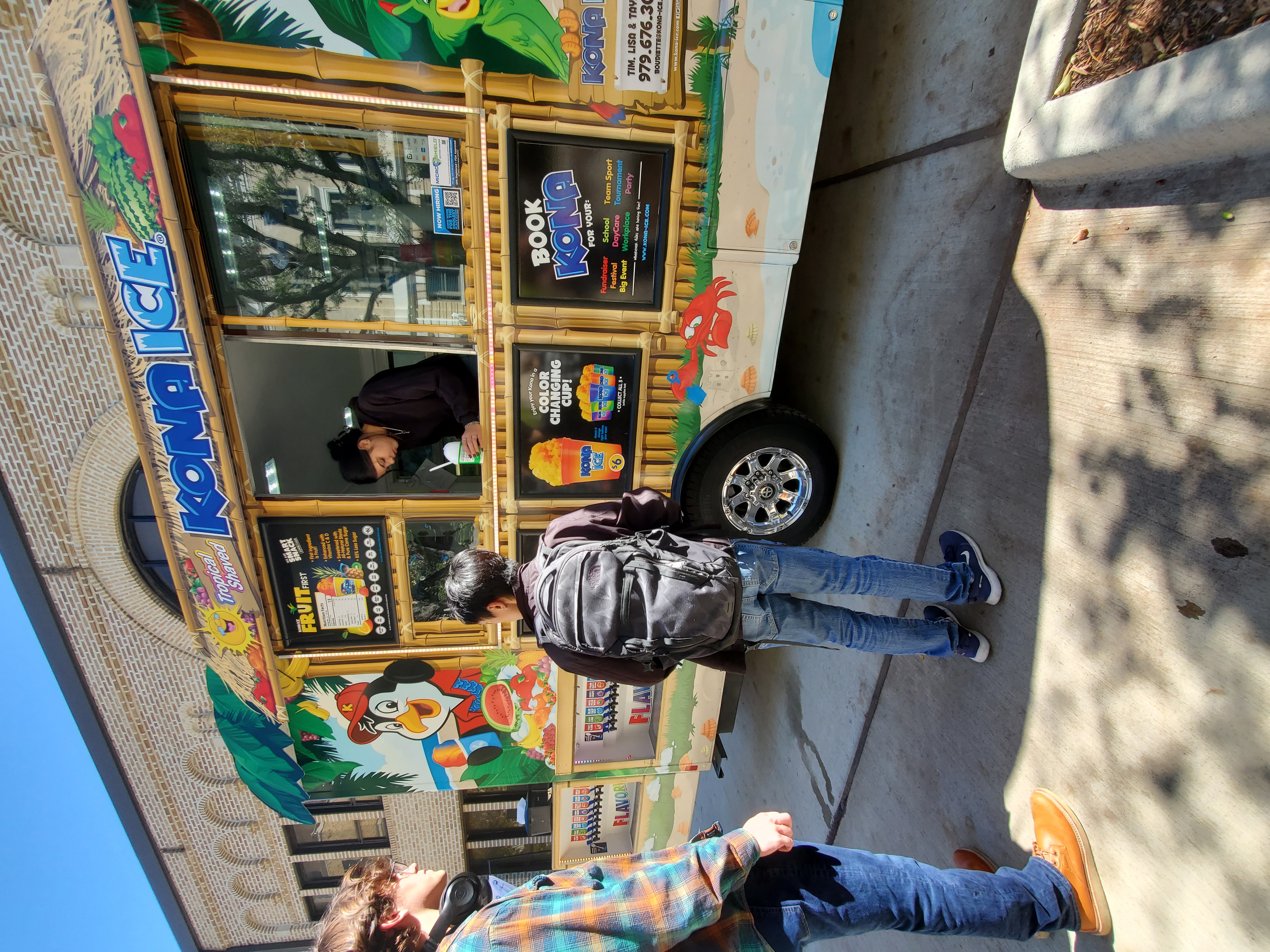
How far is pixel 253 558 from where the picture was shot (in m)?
4.10

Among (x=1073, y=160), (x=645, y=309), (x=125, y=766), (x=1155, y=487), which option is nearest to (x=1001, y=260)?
(x=1073, y=160)

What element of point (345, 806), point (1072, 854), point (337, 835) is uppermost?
point (1072, 854)

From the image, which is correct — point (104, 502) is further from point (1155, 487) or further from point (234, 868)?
point (1155, 487)

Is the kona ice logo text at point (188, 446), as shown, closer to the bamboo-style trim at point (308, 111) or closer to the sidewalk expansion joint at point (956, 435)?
the bamboo-style trim at point (308, 111)

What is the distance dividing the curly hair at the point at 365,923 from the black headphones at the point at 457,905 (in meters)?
0.11

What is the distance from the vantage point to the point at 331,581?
431 cm

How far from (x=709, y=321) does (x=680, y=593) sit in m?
2.32

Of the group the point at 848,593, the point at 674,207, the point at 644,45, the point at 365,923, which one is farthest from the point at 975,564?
the point at 644,45

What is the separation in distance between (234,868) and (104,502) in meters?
4.62

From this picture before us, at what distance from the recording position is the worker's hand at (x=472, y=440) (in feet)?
14.0

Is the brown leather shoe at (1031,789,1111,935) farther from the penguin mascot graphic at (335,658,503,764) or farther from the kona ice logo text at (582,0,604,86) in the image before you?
the kona ice logo text at (582,0,604,86)

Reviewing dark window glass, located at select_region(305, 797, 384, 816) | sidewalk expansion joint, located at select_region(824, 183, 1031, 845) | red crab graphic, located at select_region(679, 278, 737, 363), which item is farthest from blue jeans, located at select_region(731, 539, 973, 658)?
dark window glass, located at select_region(305, 797, 384, 816)

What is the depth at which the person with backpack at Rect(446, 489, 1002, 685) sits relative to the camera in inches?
91.0

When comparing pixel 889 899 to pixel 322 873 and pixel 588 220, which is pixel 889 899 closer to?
pixel 588 220
